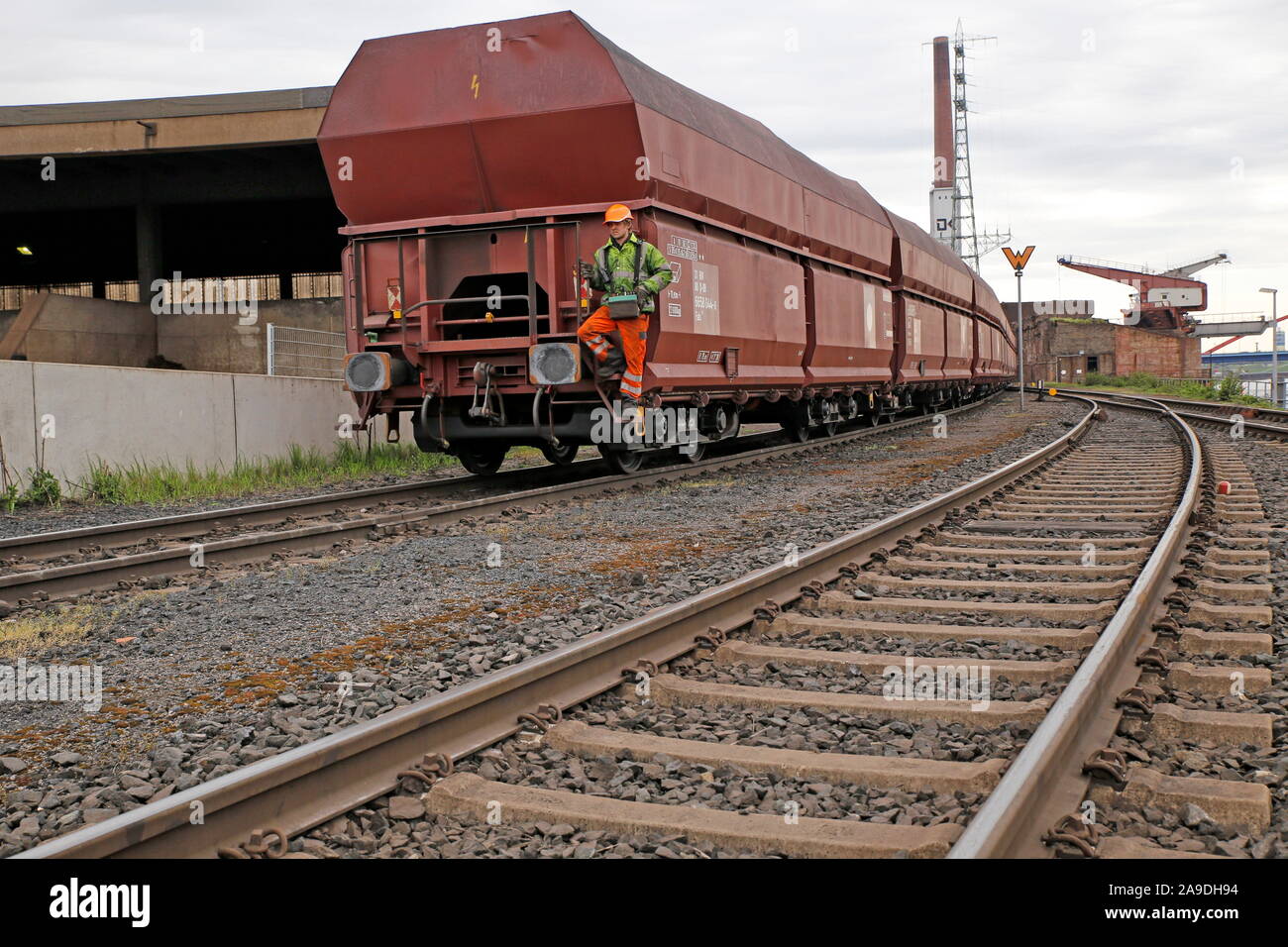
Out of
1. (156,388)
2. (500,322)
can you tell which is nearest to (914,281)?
(500,322)

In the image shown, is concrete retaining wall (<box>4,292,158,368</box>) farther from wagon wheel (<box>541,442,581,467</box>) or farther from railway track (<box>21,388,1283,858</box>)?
railway track (<box>21,388,1283,858</box>)

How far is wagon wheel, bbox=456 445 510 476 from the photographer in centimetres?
1155

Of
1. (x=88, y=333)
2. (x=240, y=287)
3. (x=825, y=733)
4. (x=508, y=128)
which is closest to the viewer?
(x=825, y=733)

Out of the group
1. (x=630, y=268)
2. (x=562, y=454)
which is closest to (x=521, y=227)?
(x=630, y=268)

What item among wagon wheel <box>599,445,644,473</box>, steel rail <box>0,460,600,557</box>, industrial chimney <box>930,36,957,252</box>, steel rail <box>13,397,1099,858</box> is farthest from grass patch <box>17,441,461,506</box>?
industrial chimney <box>930,36,957,252</box>

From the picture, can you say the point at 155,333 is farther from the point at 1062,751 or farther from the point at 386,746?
the point at 1062,751

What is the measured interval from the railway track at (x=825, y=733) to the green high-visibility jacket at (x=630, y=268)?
4.53 m

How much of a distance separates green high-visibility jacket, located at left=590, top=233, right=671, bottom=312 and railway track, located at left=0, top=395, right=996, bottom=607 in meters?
1.73

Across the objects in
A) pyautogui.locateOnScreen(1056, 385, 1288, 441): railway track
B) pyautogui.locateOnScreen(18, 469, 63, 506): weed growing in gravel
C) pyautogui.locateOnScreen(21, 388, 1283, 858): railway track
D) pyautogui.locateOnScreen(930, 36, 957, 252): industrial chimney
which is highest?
pyautogui.locateOnScreen(930, 36, 957, 252): industrial chimney

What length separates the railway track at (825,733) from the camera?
101 inches

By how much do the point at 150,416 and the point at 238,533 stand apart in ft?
14.0

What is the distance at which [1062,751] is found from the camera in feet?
9.36
